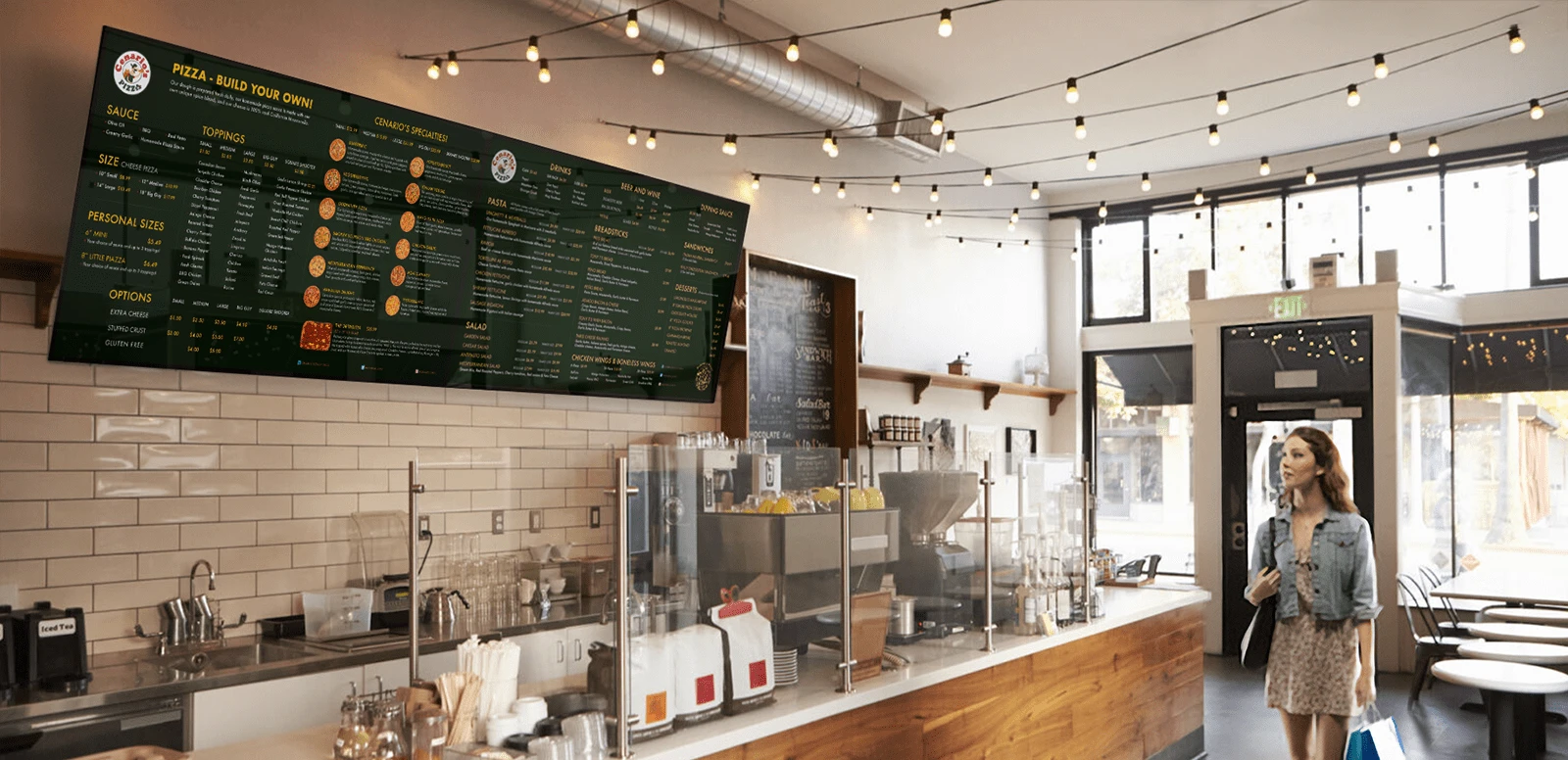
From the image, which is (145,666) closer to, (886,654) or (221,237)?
(221,237)

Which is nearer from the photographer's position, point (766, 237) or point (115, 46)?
point (115, 46)

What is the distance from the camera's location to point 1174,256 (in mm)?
10242

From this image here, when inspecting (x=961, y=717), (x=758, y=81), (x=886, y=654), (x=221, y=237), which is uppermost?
(x=758, y=81)

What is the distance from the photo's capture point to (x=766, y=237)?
7.12m

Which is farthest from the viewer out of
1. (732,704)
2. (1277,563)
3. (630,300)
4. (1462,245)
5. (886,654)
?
(1462,245)

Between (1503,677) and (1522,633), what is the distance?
5.78 feet

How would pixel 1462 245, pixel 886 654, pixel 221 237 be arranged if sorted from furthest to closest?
pixel 1462 245 < pixel 221 237 < pixel 886 654

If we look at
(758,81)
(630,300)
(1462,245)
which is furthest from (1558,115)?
(630,300)

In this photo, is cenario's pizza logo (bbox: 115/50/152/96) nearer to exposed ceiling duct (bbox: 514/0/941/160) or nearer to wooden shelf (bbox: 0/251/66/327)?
wooden shelf (bbox: 0/251/66/327)

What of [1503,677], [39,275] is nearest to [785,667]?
[39,275]

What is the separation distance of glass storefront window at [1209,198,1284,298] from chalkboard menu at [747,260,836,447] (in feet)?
13.4

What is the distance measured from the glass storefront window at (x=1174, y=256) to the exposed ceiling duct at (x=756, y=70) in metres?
3.74

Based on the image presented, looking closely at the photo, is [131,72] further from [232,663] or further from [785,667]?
[785,667]

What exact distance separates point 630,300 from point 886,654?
280cm
